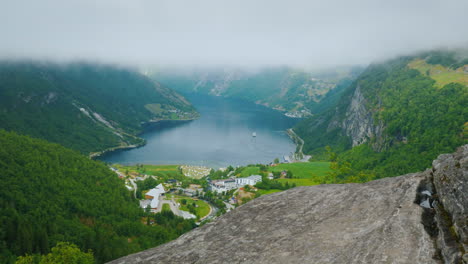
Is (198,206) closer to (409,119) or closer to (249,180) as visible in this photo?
(249,180)

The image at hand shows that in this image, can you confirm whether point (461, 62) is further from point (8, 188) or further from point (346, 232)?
point (8, 188)

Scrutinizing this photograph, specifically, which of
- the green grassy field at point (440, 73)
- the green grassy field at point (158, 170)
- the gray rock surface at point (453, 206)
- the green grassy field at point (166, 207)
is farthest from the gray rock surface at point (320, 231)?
the green grassy field at point (440, 73)

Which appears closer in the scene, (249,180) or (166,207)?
(166,207)

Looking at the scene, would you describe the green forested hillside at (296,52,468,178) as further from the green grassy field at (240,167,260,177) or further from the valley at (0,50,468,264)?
the green grassy field at (240,167,260,177)

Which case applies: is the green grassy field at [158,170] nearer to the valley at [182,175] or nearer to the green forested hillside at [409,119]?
the valley at [182,175]

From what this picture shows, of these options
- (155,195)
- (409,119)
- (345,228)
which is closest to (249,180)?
(155,195)

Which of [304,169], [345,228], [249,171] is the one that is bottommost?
[249,171]
